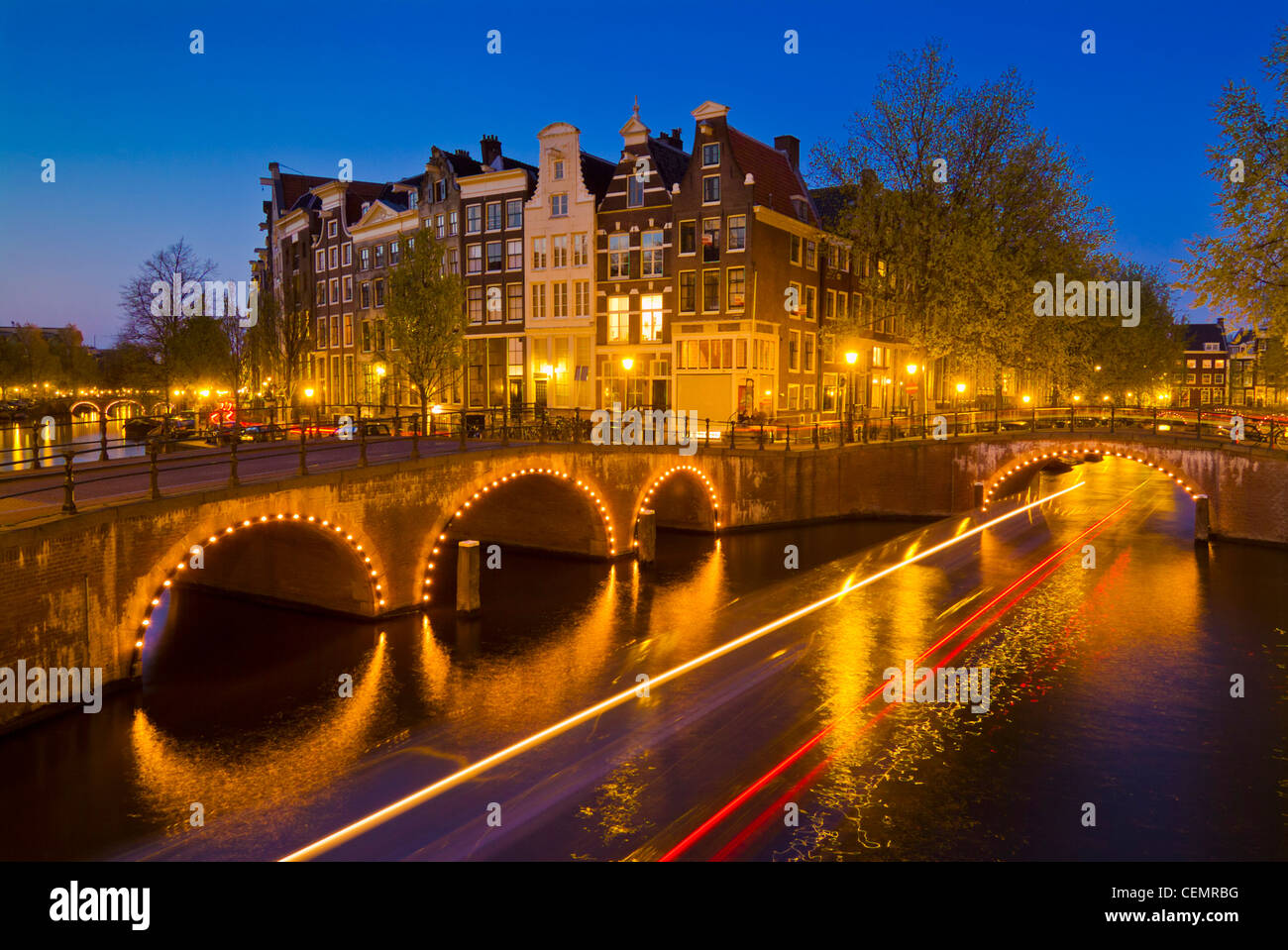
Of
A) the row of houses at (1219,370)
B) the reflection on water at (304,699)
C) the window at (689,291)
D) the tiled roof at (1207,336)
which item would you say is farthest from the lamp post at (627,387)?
the tiled roof at (1207,336)

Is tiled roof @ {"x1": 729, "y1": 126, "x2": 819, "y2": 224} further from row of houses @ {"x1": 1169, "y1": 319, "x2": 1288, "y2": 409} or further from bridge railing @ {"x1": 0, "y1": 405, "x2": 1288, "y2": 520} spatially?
row of houses @ {"x1": 1169, "y1": 319, "x2": 1288, "y2": 409}

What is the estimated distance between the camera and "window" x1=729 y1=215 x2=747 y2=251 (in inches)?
1718

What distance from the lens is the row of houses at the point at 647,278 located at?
44031 mm

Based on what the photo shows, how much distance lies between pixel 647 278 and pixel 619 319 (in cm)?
270

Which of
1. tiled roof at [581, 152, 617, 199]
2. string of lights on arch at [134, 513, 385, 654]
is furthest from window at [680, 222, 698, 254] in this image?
string of lights on arch at [134, 513, 385, 654]

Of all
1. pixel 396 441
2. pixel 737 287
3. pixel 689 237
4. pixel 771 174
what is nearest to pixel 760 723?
pixel 396 441

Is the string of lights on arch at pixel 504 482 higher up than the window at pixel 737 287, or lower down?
lower down

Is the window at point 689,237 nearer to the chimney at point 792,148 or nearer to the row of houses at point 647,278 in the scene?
the row of houses at point 647,278

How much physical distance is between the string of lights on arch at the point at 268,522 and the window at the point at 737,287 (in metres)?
26.5

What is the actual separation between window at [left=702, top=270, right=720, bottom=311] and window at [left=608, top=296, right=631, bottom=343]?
14.7 feet

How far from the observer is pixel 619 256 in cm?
4722
